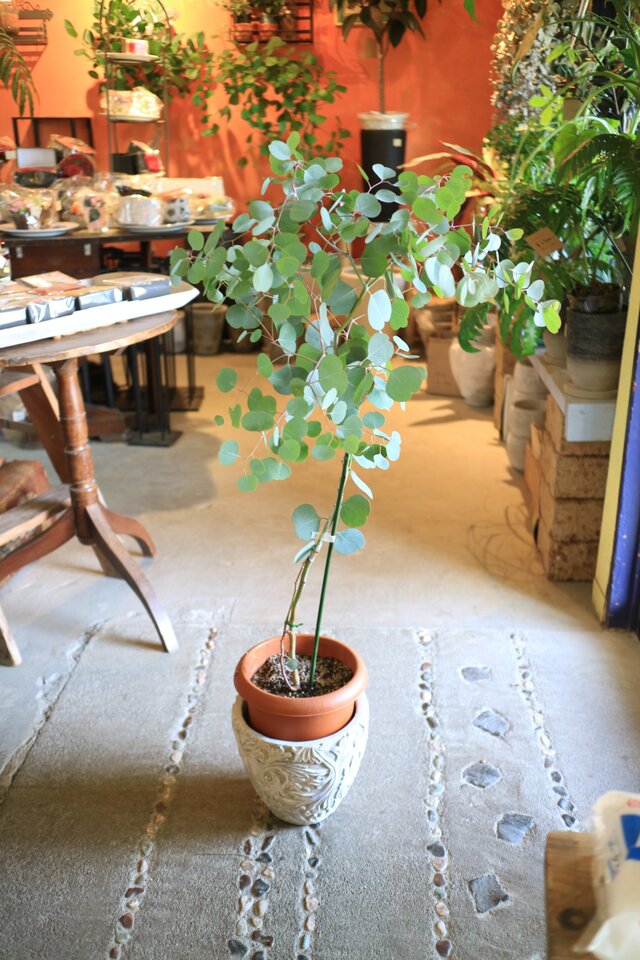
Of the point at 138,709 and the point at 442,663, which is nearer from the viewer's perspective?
the point at 138,709

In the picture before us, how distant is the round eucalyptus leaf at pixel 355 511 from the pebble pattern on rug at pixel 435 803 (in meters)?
0.71

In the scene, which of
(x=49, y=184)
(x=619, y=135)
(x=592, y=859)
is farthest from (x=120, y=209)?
(x=592, y=859)

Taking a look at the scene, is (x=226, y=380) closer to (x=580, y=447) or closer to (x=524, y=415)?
(x=580, y=447)

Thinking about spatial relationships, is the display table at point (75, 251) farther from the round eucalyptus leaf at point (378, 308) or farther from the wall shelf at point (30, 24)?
the round eucalyptus leaf at point (378, 308)

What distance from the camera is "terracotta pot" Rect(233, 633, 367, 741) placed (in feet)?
5.85

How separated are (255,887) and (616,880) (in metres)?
1.03

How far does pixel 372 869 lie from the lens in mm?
1852

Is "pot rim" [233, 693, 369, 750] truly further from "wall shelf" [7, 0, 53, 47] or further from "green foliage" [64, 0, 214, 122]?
"wall shelf" [7, 0, 53, 47]

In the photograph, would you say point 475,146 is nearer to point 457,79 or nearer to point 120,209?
point 457,79

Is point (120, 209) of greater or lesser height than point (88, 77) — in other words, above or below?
below

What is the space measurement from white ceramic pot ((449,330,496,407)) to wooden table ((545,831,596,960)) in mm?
3546

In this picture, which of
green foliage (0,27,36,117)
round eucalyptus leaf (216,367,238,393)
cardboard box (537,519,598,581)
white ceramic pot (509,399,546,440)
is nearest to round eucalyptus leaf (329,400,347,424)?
round eucalyptus leaf (216,367,238,393)

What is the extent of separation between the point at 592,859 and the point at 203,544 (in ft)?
7.59

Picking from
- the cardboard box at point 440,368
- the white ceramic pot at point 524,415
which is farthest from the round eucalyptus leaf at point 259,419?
the cardboard box at point 440,368
